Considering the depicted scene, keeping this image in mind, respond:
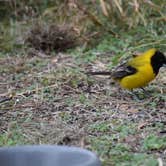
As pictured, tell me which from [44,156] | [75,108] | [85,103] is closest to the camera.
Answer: [44,156]

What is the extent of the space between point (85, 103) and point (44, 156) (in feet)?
7.21

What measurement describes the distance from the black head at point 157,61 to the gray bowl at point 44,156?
2.89 meters

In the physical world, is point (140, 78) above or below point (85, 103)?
above

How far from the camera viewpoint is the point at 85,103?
6.30 metres

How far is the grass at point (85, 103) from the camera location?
202 inches

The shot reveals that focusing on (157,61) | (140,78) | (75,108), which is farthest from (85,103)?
(157,61)

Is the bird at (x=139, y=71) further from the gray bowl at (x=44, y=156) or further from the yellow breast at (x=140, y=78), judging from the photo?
the gray bowl at (x=44, y=156)

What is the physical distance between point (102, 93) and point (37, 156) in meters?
2.63

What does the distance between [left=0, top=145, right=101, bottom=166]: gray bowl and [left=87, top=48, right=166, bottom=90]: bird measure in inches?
110

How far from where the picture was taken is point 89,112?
19.9 feet

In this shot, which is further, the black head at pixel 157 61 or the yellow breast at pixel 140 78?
the black head at pixel 157 61

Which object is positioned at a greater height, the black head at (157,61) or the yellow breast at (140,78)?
the black head at (157,61)

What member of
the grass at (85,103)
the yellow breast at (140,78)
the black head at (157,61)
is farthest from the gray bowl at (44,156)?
the black head at (157,61)

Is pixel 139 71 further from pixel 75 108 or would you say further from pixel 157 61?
pixel 75 108
